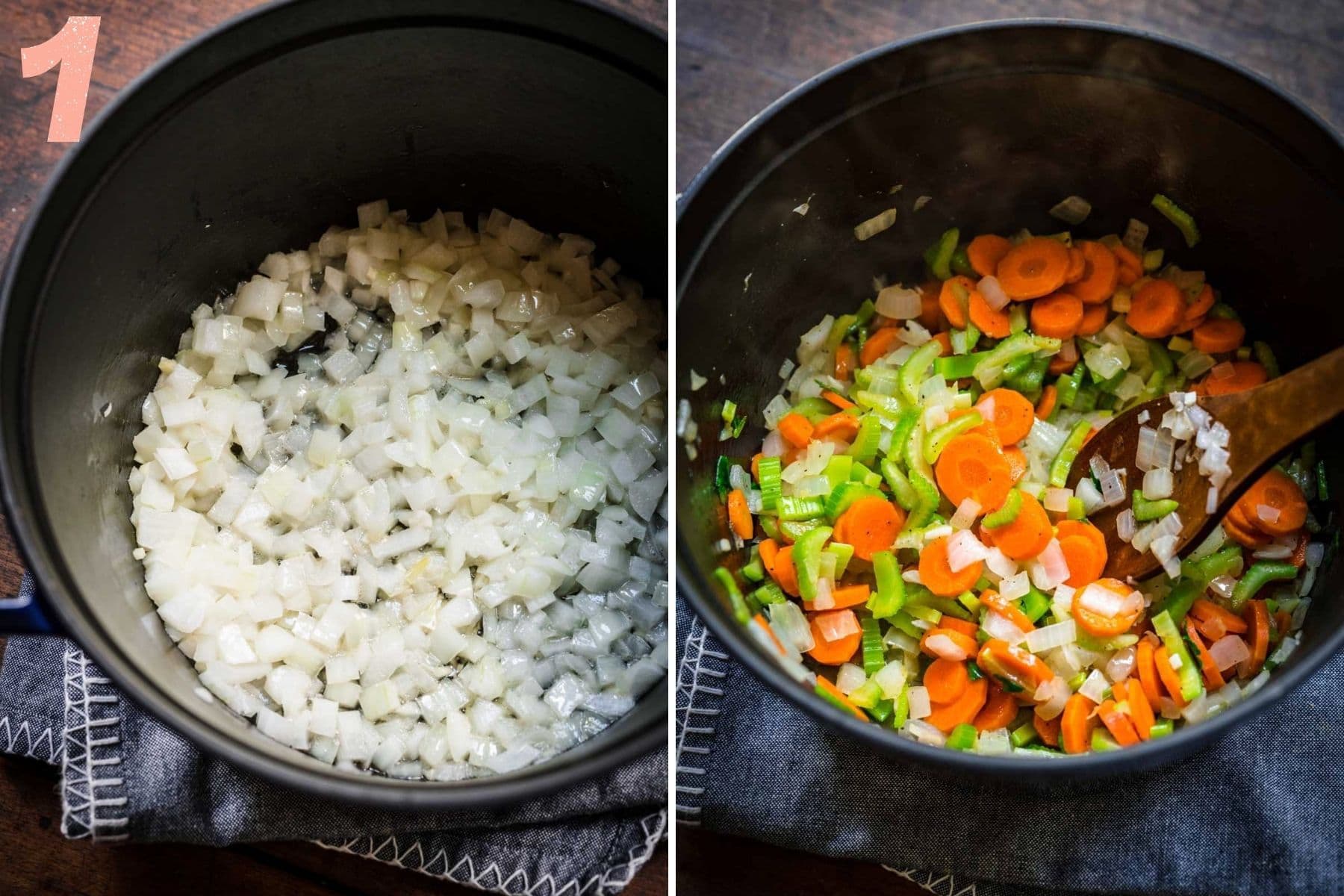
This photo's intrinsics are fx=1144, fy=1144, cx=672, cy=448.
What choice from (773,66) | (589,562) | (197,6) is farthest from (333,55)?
(589,562)

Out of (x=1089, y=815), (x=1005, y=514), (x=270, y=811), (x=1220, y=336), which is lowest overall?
(x=270, y=811)

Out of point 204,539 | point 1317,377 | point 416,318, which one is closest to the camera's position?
point 1317,377

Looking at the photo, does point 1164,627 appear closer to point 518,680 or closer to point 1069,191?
point 1069,191

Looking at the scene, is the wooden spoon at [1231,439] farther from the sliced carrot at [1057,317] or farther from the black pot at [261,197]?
the black pot at [261,197]

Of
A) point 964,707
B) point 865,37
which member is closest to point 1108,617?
point 964,707

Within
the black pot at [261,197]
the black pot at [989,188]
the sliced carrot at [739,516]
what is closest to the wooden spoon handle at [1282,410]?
the black pot at [989,188]

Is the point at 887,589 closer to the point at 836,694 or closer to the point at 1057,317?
the point at 836,694
